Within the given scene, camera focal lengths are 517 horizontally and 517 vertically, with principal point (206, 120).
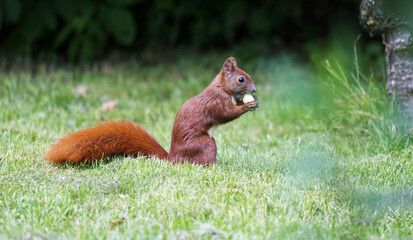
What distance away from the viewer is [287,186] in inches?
123

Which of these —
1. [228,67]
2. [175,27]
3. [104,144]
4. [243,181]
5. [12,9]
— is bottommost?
[243,181]

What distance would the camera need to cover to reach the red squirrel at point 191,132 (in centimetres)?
332

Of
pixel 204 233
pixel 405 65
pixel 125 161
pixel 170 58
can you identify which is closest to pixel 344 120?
pixel 405 65

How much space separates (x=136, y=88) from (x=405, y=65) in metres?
3.47

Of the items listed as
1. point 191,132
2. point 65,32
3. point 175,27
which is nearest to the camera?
point 191,132

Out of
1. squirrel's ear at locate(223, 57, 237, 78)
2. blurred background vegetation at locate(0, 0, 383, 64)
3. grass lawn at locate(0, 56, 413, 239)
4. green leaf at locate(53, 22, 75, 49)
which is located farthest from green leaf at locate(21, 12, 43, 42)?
squirrel's ear at locate(223, 57, 237, 78)

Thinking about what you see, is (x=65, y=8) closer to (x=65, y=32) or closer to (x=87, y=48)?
(x=65, y=32)

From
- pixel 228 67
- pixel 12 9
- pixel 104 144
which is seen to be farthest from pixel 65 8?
pixel 228 67

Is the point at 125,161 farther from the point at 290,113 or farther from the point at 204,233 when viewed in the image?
the point at 290,113

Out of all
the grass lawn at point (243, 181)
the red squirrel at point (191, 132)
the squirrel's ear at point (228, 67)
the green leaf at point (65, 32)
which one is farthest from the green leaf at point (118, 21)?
the squirrel's ear at point (228, 67)

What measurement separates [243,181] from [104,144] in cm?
97

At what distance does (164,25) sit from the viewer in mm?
8641

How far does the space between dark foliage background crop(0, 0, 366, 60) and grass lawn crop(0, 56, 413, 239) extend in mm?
1934

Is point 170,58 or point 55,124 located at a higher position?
point 170,58
